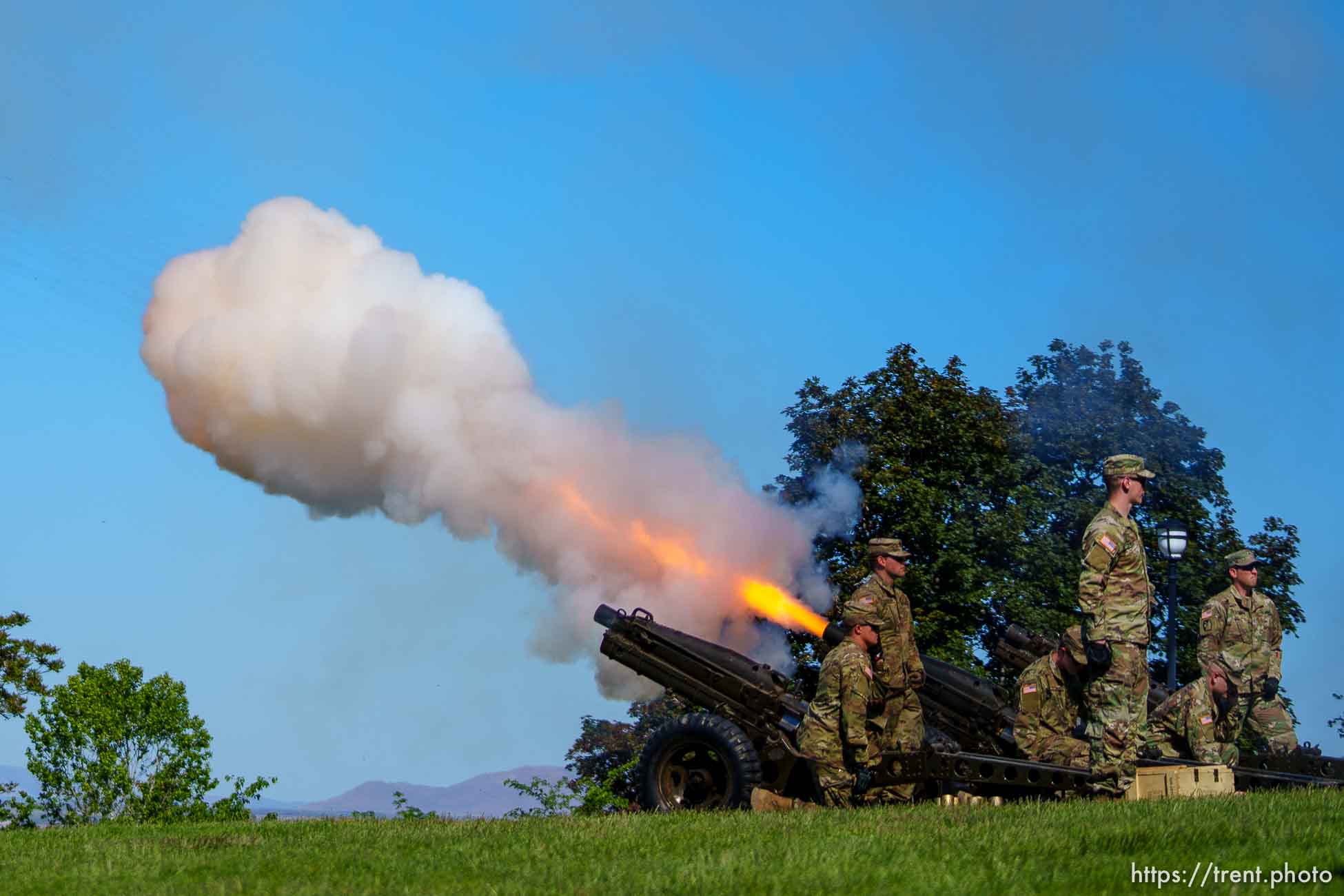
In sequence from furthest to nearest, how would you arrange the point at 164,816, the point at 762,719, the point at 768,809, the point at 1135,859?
the point at 164,816 → the point at 762,719 → the point at 768,809 → the point at 1135,859

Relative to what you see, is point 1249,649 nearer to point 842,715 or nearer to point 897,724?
point 897,724

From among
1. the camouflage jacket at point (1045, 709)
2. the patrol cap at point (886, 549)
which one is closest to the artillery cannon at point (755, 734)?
the camouflage jacket at point (1045, 709)

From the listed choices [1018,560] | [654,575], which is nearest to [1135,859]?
[654,575]

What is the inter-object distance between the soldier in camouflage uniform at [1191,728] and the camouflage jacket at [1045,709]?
3.07 feet

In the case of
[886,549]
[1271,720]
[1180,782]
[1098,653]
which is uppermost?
[886,549]

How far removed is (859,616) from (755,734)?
1.92 metres

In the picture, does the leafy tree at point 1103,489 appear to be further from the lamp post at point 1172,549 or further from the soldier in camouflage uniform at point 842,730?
the soldier in camouflage uniform at point 842,730

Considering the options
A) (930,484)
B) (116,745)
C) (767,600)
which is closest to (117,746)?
(116,745)

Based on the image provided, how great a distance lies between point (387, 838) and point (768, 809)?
4810 millimetres

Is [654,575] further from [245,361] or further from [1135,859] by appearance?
[1135,859]

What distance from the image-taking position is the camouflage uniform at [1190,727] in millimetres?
15289

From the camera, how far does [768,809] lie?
14773 mm

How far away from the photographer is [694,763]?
52.9ft

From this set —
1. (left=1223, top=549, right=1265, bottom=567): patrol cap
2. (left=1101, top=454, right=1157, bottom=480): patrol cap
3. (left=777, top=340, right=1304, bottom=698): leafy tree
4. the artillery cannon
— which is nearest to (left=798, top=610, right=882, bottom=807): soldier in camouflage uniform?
the artillery cannon
